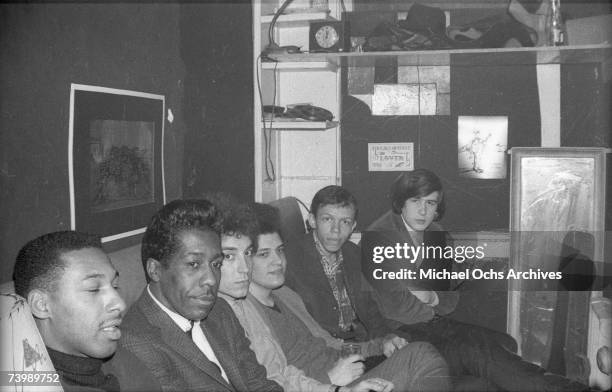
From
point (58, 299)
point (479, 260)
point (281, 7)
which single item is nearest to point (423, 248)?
point (479, 260)

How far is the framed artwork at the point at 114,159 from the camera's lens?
151 centimetres

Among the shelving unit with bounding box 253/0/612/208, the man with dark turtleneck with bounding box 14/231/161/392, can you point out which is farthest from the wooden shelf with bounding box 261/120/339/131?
the man with dark turtleneck with bounding box 14/231/161/392

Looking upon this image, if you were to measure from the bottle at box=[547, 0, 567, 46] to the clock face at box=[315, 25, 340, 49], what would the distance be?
72 centimetres

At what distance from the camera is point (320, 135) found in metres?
2.57

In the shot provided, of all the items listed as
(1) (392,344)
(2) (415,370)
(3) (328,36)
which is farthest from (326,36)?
(2) (415,370)

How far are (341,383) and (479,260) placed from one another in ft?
3.23

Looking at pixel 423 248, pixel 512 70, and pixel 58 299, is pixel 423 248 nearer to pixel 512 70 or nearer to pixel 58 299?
pixel 512 70

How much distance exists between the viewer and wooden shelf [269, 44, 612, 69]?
2.16m

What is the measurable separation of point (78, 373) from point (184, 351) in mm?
248

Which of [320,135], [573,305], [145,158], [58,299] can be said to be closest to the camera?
[58,299]

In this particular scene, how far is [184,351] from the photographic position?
1275mm

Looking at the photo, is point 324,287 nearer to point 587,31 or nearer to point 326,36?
point 326,36

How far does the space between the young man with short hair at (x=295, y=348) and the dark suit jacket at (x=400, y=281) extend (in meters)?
0.40

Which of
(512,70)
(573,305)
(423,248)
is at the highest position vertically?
(512,70)
